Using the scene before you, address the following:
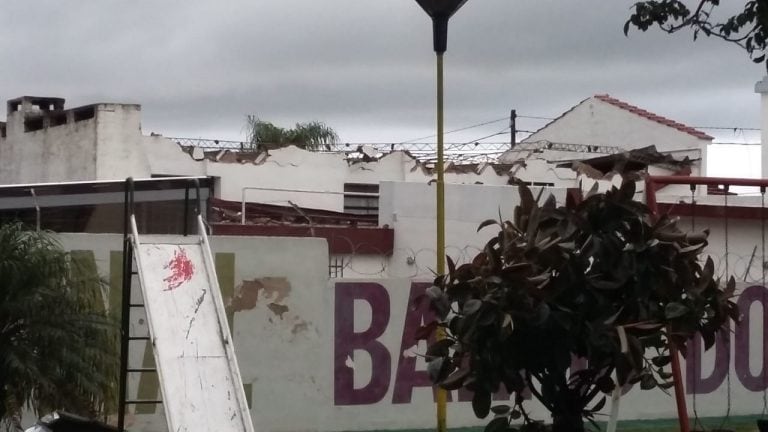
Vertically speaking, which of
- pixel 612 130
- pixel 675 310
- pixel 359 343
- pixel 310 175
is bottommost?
pixel 359 343

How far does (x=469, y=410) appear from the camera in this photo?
14.3 metres

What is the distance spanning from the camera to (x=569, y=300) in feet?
23.5

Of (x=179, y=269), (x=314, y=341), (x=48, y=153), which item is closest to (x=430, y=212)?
(x=314, y=341)

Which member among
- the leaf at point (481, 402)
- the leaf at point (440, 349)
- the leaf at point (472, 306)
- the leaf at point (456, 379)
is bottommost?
the leaf at point (481, 402)

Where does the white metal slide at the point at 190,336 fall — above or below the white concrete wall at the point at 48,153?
below

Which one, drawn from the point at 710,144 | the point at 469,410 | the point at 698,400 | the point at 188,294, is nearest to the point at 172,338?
the point at 188,294

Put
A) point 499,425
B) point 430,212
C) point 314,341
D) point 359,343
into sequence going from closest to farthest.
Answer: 1. point 499,425
2. point 314,341
3. point 359,343
4. point 430,212

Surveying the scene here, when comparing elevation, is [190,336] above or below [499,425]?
above

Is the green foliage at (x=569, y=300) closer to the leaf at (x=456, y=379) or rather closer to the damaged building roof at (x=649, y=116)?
the leaf at (x=456, y=379)

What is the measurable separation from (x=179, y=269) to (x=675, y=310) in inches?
182

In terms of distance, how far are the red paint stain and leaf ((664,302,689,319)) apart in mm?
4471

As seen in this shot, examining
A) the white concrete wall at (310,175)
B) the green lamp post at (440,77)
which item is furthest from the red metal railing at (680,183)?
the white concrete wall at (310,175)

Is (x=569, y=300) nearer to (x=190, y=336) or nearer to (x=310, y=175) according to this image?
(x=190, y=336)

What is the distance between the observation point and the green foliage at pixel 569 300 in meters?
7.04
